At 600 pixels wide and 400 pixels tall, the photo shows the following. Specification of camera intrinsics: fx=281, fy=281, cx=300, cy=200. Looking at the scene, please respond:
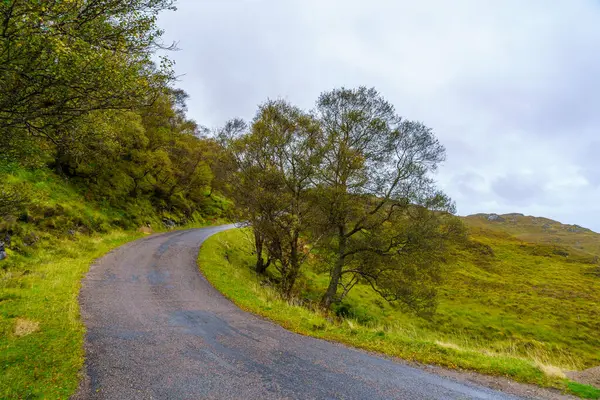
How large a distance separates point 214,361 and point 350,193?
12.5 m

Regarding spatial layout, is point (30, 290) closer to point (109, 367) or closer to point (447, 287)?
point (109, 367)

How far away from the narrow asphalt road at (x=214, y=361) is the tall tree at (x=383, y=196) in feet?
30.6

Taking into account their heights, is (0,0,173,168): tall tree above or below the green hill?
above

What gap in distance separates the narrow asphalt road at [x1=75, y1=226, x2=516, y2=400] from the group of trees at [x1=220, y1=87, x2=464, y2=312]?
695cm

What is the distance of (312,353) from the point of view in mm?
8594

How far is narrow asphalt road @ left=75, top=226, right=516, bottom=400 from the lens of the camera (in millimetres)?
6232

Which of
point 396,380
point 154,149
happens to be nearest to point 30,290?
point 396,380

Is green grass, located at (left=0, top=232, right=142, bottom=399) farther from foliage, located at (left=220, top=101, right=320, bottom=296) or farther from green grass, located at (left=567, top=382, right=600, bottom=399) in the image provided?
green grass, located at (left=567, top=382, right=600, bottom=399)

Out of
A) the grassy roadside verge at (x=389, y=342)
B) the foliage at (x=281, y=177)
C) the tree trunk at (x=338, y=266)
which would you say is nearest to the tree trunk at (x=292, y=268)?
the foliage at (x=281, y=177)

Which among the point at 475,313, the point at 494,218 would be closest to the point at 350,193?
the point at 475,313

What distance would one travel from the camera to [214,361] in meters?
7.48

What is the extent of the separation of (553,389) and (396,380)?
14.1ft

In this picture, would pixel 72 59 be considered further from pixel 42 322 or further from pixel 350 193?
pixel 350 193

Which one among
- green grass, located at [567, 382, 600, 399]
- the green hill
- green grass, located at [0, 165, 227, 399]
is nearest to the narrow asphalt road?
green grass, located at [0, 165, 227, 399]
